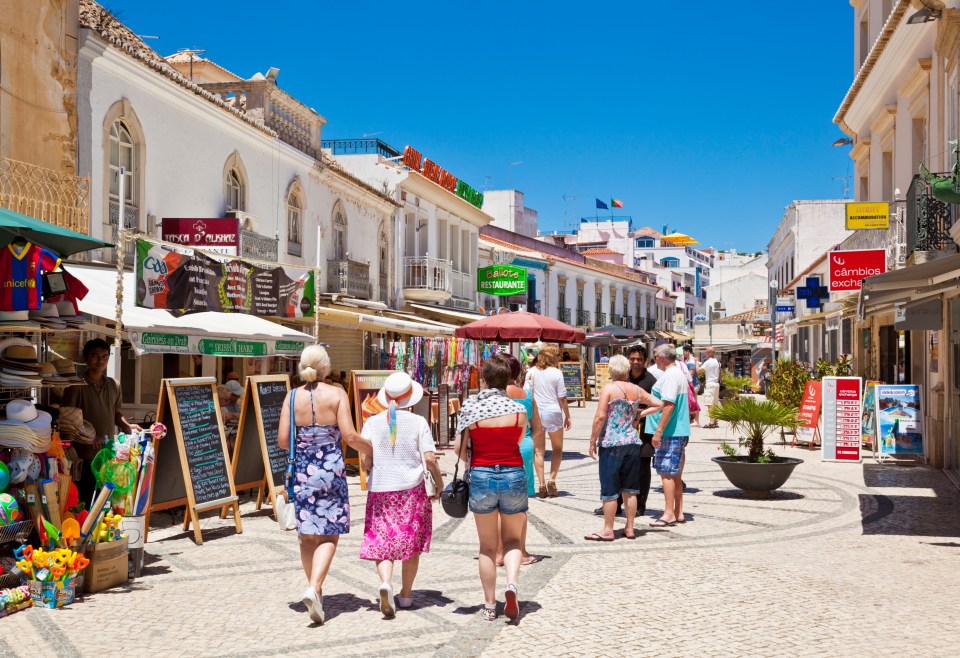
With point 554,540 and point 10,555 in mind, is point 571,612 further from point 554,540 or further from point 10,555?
point 10,555

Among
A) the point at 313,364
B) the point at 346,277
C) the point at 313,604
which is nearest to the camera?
the point at 313,604

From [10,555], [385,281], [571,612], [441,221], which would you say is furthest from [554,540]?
[441,221]

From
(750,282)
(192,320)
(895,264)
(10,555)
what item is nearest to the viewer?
(10,555)

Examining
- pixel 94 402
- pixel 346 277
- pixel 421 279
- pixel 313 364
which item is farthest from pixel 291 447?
pixel 421 279

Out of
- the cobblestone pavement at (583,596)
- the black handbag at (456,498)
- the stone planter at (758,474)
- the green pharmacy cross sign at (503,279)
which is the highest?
the green pharmacy cross sign at (503,279)

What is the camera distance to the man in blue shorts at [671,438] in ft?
29.0

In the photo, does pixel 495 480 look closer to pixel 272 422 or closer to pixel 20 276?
pixel 20 276

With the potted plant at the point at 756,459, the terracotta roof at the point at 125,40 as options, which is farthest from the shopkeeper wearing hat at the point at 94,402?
the potted plant at the point at 756,459

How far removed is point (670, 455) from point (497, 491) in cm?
359

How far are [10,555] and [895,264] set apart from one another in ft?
42.3

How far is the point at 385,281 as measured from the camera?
2545cm

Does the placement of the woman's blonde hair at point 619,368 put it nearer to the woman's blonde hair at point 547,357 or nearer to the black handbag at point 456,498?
the woman's blonde hair at point 547,357

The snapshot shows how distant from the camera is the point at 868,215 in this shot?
568 inches

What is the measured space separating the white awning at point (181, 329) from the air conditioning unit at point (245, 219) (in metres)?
4.66
